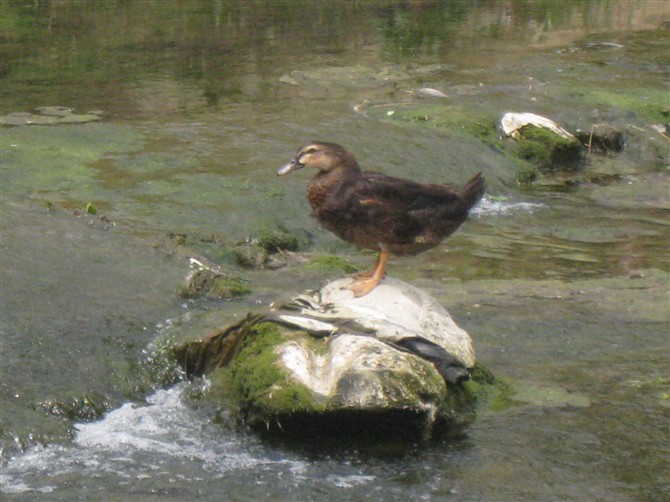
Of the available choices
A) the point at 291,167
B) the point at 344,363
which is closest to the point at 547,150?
the point at 291,167

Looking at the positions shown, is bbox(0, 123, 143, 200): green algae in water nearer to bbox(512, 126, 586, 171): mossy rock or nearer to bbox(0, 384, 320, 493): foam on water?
bbox(0, 384, 320, 493): foam on water

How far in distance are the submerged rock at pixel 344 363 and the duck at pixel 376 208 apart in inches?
9.0

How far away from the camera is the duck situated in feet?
22.0

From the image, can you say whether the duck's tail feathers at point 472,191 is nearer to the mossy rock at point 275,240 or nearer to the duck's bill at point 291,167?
the duck's bill at point 291,167

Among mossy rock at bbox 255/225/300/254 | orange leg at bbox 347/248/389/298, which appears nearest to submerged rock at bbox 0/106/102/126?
mossy rock at bbox 255/225/300/254

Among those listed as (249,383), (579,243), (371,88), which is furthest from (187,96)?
(249,383)

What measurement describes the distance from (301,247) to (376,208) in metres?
2.86

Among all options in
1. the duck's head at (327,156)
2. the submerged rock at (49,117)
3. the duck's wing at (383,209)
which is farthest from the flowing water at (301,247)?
the duck's head at (327,156)

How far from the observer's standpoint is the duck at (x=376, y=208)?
671 centimetres

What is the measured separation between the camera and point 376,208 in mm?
6699

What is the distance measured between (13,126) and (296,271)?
4.63 m

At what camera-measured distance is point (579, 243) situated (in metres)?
10.1

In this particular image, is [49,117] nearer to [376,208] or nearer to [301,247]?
[301,247]

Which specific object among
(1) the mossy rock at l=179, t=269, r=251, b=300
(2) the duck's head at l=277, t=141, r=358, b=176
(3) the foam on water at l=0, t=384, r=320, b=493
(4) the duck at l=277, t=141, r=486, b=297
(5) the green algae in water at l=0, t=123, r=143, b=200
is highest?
(2) the duck's head at l=277, t=141, r=358, b=176
